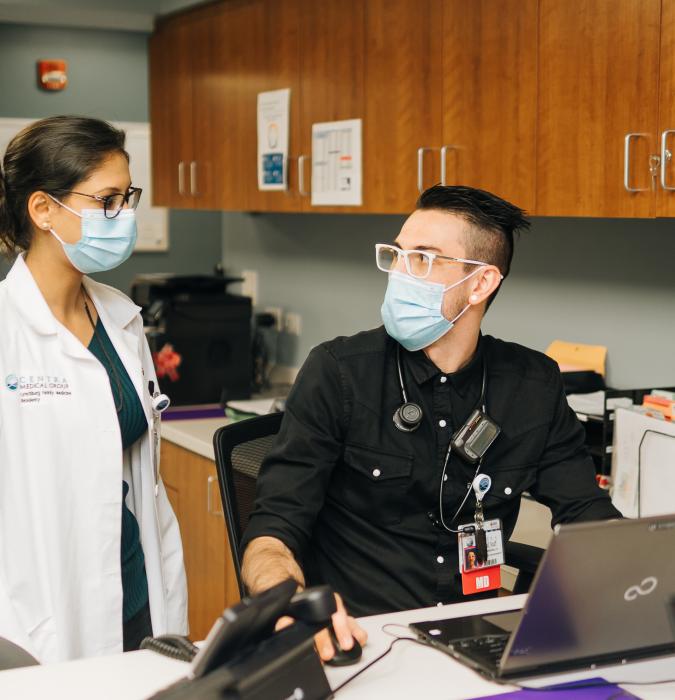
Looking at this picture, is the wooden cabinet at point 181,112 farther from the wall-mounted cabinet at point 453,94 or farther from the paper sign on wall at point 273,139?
the paper sign on wall at point 273,139

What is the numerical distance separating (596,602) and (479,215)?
882 millimetres

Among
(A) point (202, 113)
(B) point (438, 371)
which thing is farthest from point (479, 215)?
(A) point (202, 113)

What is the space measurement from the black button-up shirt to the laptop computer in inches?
18.0

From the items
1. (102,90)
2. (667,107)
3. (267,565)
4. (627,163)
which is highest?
(102,90)

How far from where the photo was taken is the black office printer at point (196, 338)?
12.7ft

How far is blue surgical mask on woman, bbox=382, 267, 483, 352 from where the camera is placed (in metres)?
1.95

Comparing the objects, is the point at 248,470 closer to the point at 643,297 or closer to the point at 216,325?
the point at 643,297

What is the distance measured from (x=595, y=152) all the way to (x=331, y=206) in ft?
3.67

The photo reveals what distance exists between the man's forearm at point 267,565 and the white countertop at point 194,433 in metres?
1.43

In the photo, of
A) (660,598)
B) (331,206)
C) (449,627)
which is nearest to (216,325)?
(331,206)

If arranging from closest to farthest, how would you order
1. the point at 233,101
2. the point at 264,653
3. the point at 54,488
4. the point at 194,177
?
the point at 264,653
the point at 54,488
the point at 233,101
the point at 194,177

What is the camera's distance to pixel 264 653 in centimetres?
123

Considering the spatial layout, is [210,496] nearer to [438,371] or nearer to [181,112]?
[438,371]

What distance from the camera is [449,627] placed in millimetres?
1601
